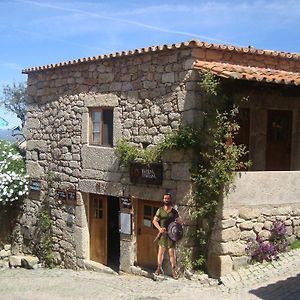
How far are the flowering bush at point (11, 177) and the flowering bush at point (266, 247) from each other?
6.84 m

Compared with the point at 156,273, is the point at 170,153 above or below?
above

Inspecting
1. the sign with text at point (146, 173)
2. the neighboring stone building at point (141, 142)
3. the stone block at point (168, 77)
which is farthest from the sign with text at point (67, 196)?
A: the stone block at point (168, 77)

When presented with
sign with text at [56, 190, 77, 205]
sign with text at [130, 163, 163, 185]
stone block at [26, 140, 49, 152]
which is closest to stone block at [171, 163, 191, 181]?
sign with text at [130, 163, 163, 185]

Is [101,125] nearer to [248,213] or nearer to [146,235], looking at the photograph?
[146,235]

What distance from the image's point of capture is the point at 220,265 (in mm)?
8070

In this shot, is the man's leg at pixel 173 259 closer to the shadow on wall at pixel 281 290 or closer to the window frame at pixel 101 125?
the shadow on wall at pixel 281 290

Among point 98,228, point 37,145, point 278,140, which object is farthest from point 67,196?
point 278,140

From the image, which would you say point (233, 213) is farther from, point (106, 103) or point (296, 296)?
point (106, 103)

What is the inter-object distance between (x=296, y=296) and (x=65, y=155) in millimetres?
6549

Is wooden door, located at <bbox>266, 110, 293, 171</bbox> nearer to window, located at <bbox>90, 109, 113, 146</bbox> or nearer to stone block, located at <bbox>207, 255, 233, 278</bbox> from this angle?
stone block, located at <bbox>207, 255, 233, 278</bbox>

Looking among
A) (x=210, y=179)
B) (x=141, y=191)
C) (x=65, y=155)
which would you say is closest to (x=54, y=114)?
(x=65, y=155)

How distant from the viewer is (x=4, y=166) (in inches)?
500

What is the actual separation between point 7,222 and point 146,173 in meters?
6.33

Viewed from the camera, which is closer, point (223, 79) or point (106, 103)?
point (223, 79)
